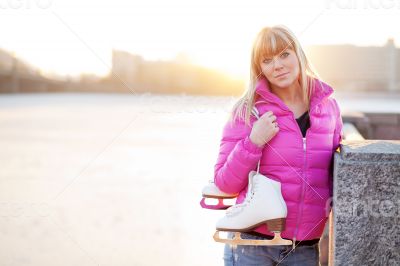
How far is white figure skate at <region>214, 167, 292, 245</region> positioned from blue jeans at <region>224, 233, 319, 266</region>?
0.11 metres

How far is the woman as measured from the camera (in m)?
2.18

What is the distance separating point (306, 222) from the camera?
2213 millimetres

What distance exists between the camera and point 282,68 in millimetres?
2279

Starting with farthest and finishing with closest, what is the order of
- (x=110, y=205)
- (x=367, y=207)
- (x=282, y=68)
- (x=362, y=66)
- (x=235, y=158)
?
(x=362, y=66)
(x=110, y=205)
(x=282, y=68)
(x=235, y=158)
(x=367, y=207)

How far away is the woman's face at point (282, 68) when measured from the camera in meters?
2.27

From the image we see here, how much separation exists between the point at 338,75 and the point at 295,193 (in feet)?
197

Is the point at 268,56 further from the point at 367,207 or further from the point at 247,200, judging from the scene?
the point at 367,207

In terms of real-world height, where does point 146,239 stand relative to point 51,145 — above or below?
above

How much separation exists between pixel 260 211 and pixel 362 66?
5386 centimetres

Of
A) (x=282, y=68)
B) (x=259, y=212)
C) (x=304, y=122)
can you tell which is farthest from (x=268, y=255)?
(x=282, y=68)

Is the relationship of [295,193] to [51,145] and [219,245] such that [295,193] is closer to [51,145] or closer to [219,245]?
[219,245]

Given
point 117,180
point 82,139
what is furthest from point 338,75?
point 117,180

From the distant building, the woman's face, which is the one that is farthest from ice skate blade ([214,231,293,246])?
the distant building

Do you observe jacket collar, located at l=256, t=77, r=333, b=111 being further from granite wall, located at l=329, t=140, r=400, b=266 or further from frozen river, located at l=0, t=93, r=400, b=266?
granite wall, located at l=329, t=140, r=400, b=266
